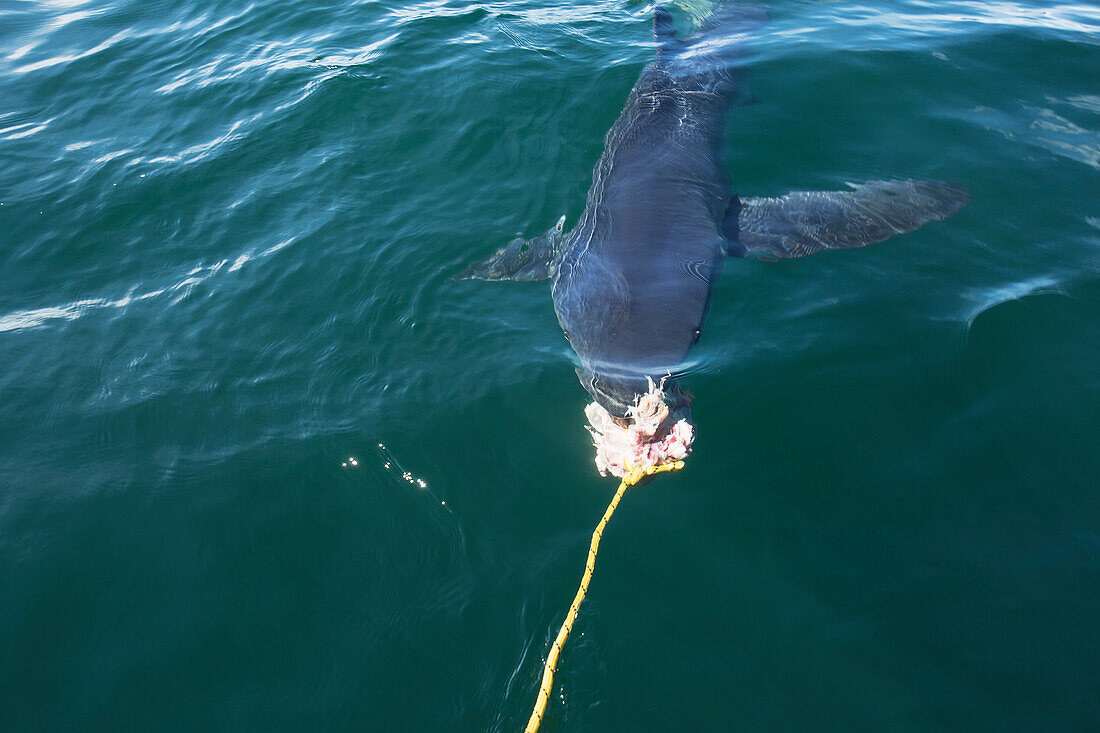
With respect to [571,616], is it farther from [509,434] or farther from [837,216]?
[837,216]

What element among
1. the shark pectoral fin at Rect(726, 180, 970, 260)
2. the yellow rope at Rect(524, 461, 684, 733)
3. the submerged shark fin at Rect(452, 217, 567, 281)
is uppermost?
the shark pectoral fin at Rect(726, 180, 970, 260)

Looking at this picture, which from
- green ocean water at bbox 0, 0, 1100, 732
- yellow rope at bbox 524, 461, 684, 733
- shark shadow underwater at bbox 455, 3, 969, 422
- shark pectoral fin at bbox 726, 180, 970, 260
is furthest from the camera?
shark pectoral fin at bbox 726, 180, 970, 260

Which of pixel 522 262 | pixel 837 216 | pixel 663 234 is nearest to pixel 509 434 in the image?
pixel 522 262

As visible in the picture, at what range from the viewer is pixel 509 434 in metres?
5.17

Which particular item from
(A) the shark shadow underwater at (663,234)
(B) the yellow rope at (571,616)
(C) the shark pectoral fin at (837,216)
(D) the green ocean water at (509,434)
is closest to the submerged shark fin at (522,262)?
(A) the shark shadow underwater at (663,234)

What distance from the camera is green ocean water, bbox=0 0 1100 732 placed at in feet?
12.7

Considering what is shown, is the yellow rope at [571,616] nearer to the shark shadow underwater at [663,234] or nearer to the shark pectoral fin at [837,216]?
the shark shadow underwater at [663,234]

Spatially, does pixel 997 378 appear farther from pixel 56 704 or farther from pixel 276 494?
pixel 56 704

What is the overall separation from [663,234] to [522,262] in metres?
1.41

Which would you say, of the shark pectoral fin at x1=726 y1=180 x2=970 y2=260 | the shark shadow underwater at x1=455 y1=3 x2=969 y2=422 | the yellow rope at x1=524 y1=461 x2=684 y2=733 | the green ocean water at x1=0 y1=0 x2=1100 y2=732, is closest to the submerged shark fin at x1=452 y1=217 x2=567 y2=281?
the shark shadow underwater at x1=455 y1=3 x2=969 y2=422

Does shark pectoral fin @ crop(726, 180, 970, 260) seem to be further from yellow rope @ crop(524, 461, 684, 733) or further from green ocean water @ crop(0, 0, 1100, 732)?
yellow rope @ crop(524, 461, 684, 733)

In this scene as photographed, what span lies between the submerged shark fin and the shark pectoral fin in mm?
1729

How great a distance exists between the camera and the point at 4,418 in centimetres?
566

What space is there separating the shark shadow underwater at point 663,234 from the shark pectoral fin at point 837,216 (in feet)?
0.04
